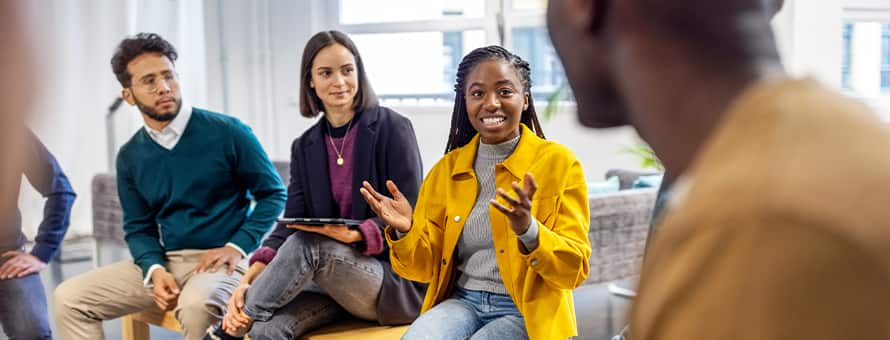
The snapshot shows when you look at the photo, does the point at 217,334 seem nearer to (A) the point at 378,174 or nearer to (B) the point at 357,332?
(B) the point at 357,332

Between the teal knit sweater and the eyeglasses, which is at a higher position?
the eyeglasses

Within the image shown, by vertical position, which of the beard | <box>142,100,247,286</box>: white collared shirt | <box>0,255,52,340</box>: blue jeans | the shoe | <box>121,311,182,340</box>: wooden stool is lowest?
<box>121,311,182,340</box>: wooden stool

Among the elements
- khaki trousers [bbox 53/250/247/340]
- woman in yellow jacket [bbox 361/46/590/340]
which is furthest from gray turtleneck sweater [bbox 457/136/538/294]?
khaki trousers [bbox 53/250/247/340]

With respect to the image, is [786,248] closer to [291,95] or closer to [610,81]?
[610,81]

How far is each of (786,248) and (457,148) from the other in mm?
2067

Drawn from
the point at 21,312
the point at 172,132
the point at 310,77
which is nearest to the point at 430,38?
the point at 172,132

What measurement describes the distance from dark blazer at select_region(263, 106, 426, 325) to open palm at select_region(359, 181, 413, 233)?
0.29 metres

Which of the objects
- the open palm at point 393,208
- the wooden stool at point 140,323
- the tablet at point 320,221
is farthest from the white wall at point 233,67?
the open palm at point 393,208

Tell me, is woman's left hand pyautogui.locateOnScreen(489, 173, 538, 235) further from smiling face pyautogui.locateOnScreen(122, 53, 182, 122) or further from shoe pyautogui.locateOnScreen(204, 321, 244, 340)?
smiling face pyautogui.locateOnScreen(122, 53, 182, 122)

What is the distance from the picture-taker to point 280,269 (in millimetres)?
2521

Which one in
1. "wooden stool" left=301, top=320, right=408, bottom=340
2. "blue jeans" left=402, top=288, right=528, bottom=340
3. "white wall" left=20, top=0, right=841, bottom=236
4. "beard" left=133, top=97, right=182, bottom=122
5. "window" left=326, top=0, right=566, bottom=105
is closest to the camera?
"blue jeans" left=402, top=288, right=528, bottom=340

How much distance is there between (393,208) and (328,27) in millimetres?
5997

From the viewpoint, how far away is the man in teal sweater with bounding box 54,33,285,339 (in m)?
3.10

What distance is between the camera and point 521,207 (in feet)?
5.99
